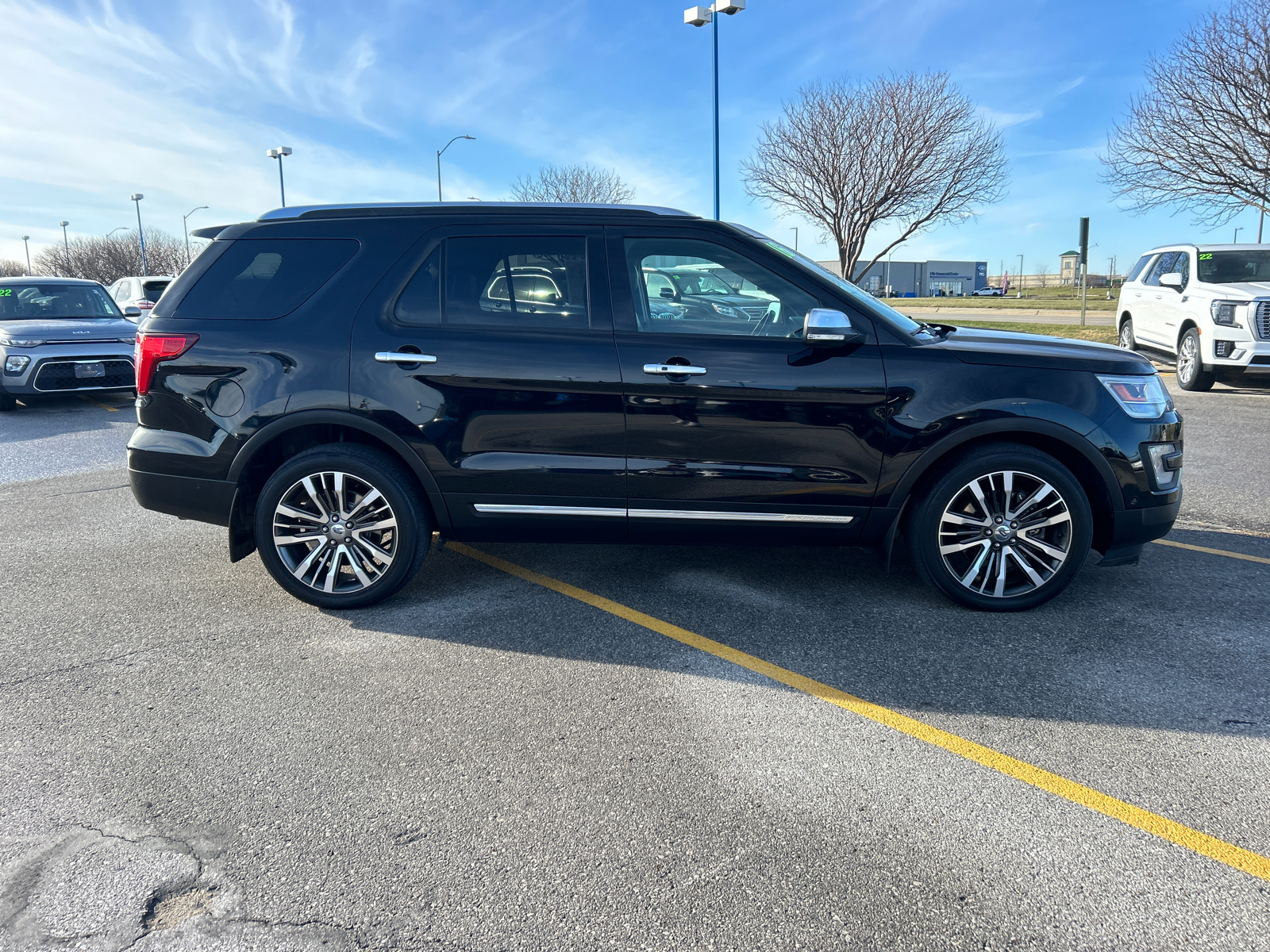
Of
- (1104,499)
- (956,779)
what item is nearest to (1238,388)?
(1104,499)

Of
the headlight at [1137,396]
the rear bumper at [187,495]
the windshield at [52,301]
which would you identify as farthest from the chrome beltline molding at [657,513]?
the windshield at [52,301]

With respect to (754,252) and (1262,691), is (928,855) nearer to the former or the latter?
(1262,691)

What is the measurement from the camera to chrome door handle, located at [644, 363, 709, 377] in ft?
13.3

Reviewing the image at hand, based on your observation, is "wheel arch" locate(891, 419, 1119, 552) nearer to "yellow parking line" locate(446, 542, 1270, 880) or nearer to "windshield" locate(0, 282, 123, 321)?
"yellow parking line" locate(446, 542, 1270, 880)

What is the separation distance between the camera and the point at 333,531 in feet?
14.1

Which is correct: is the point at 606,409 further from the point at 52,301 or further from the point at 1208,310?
the point at 52,301

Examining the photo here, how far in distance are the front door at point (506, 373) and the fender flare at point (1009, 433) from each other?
4.35ft

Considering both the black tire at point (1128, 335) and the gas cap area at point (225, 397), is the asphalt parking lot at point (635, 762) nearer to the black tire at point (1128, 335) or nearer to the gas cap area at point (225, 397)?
the gas cap area at point (225, 397)

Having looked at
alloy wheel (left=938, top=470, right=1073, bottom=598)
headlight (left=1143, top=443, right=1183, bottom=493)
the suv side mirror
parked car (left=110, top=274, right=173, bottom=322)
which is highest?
parked car (left=110, top=274, right=173, bottom=322)

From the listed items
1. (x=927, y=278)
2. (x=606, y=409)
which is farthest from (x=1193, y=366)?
(x=927, y=278)

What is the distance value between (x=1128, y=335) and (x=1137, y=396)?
1248 centimetres

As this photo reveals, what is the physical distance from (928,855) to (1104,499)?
2.41 m

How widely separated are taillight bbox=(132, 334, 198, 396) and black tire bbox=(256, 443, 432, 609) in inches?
30.3

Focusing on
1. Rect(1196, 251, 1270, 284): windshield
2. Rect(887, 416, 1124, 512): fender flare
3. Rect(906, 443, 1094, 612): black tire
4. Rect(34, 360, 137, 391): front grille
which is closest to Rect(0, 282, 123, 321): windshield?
Rect(34, 360, 137, 391): front grille
